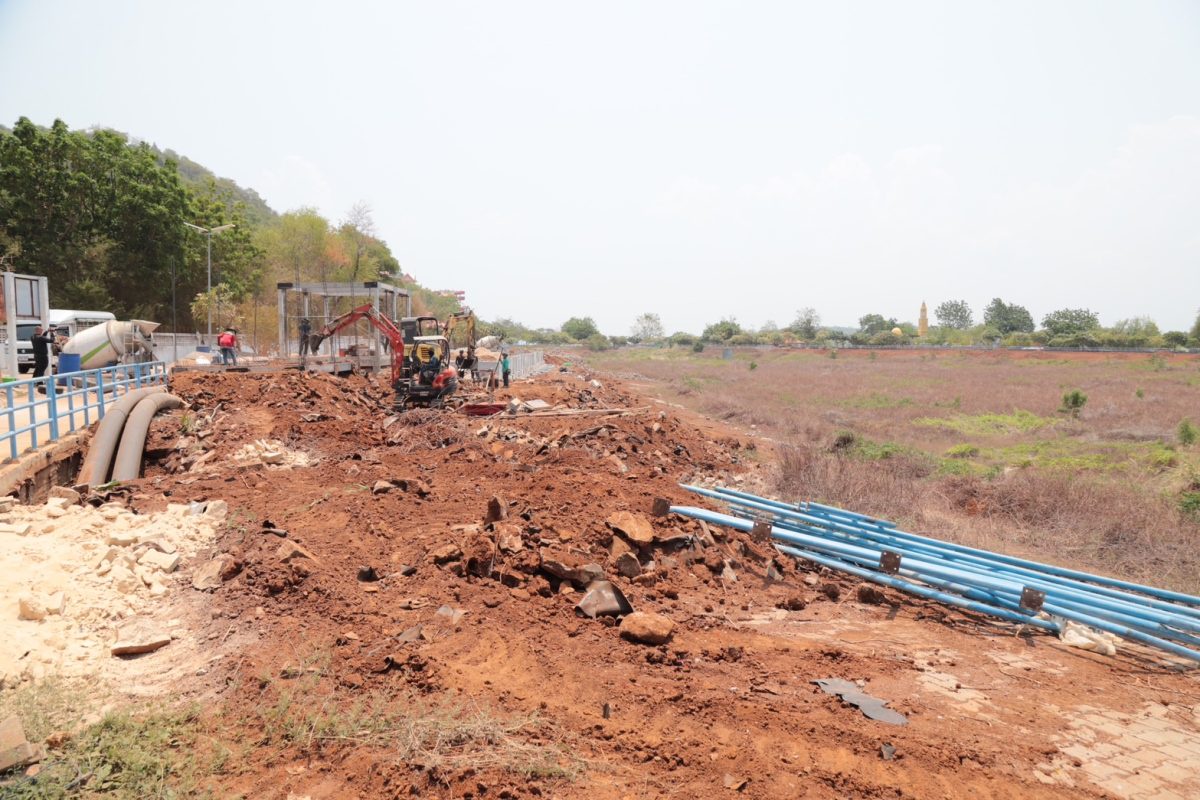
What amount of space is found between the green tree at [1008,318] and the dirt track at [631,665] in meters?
119

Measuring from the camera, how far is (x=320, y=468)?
10.4 m

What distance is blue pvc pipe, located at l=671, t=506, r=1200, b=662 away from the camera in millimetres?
5535

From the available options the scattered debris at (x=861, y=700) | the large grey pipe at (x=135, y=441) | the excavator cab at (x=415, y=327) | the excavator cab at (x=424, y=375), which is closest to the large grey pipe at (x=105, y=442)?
the large grey pipe at (x=135, y=441)

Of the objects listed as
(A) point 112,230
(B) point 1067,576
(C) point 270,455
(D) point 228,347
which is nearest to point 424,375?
(C) point 270,455

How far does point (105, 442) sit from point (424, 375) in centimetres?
771

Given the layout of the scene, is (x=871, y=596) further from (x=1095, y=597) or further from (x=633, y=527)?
(x=633, y=527)

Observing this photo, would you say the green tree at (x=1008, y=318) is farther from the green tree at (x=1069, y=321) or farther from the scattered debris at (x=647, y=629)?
the scattered debris at (x=647, y=629)

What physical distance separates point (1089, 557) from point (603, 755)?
8.90 metres

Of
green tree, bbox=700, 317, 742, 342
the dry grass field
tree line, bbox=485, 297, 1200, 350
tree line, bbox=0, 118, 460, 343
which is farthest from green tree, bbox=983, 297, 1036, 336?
tree line, bbox=0, 118, 460, 343

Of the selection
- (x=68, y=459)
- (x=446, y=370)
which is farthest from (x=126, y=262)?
(x=68, y=459)

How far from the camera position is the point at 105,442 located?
1062 centimetres

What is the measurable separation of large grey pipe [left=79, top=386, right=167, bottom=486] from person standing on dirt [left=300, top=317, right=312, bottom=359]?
7472mm

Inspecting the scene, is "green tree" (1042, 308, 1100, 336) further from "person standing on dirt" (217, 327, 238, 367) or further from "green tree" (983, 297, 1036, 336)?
"person standing on dirt" (217, 327, 238, 367)

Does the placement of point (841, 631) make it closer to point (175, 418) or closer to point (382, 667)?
point (382, 667)
